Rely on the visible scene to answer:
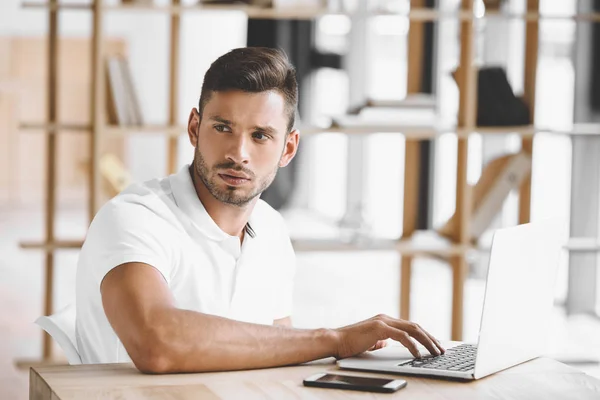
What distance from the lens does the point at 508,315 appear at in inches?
65.1

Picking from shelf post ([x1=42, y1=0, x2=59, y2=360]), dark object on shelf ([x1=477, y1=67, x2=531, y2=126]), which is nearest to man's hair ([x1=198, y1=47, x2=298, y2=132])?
shelf post ([x1=42, y1=0, x2=59, y2=360])

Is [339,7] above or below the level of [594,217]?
above

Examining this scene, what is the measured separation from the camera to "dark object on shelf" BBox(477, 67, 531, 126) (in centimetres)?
430

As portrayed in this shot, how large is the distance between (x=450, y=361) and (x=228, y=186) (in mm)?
618

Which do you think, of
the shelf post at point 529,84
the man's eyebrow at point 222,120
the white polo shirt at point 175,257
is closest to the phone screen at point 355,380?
the white polo shirt at point 175,257

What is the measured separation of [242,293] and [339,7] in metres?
2.41

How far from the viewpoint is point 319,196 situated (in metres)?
9.62

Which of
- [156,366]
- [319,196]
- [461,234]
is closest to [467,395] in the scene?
[156,366]

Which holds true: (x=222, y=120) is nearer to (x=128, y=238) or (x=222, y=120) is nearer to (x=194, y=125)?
(x=194, y=125)

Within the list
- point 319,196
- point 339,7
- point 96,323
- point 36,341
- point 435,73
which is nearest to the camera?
point 96,323

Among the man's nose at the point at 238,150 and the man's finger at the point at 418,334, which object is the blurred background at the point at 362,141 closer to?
the man's finger at the point at 418,334

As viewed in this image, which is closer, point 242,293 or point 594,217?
point 242,293

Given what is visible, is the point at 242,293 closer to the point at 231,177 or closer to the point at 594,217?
the point at 231,177

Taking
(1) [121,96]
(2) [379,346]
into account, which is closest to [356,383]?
(2) [379,346]
